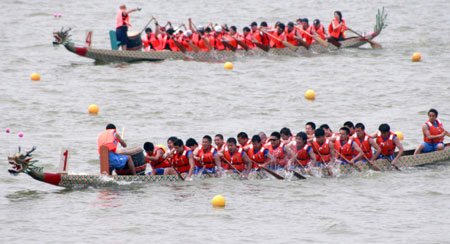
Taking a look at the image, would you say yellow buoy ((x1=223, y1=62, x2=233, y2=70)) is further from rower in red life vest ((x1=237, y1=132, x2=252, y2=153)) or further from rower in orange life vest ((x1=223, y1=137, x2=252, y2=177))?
rower in orange life vest ((x1=223, y1=137, x2=252, y2=177))

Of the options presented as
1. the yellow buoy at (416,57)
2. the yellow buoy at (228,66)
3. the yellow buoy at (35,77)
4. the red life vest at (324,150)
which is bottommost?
the red life vest at (324,150)

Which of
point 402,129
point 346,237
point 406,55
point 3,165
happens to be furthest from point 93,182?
point 406,55

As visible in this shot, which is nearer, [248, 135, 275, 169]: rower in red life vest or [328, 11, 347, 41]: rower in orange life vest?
[248, 135, 275, 169]: rower in red life vest

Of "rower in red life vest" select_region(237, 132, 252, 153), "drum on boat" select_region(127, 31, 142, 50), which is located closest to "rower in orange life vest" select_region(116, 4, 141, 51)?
"drum on boat" select_region(127, 31, 142, 50)

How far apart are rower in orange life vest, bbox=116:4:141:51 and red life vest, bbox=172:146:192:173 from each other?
9.10 meters

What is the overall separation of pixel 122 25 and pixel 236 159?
31.1 ft

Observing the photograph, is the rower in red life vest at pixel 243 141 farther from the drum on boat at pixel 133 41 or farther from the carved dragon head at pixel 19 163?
the drum on boat at pixel 133 41

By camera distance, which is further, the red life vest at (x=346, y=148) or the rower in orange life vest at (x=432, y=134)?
the rower in orange life vest at (x=432, y=134)

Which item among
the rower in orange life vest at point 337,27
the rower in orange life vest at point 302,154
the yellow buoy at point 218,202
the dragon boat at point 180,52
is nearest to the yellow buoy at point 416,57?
the dragon boat at point 180,52

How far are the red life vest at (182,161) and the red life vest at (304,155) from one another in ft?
6.81

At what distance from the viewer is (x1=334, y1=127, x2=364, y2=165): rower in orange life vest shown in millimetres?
14445

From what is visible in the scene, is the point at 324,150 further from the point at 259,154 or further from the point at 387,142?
the point at 387,142

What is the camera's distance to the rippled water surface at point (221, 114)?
1188 centimetres

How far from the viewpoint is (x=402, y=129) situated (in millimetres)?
18531
